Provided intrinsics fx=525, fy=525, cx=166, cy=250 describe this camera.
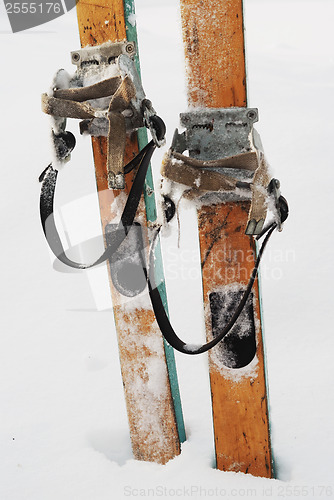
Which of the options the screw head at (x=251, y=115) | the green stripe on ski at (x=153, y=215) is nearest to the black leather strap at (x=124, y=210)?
the green stripe on ski at (x=153, y=215)

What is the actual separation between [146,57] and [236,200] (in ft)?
9.34

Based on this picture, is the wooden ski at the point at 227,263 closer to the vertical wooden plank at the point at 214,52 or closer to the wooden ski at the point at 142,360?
the vertical wooden plank at the point at 214,52

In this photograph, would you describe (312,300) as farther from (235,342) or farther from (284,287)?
(235,342)

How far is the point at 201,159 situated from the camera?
0.99 metres

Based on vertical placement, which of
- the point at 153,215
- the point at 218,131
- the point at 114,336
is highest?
the point at 218,131

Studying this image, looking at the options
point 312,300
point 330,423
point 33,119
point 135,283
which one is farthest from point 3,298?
point 33,119

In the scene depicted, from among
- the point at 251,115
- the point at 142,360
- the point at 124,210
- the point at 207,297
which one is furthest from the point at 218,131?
the point at 142,360

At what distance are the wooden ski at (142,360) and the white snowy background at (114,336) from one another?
5cm

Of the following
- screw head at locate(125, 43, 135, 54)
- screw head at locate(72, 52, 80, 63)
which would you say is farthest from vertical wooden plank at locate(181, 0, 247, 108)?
screw head at locate(72, 52, 80, 63)

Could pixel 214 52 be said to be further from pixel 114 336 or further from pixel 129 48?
pixel 114 336

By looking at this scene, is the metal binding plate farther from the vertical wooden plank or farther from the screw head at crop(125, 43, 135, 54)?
the screw head at crop(125, 43, 135, 54)

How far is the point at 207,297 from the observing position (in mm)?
1066

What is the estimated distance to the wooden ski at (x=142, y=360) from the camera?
1108 mm

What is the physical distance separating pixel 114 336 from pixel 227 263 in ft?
2.33
